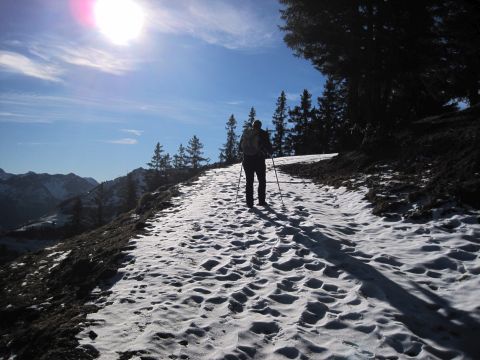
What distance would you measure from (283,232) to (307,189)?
20.3 ft

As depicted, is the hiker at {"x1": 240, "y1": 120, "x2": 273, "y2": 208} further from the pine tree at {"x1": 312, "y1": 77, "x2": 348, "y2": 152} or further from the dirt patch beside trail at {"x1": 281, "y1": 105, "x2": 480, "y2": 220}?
the pine tree at {"x1": 312, "y1": 77, "x2": 348, "y2": 152}

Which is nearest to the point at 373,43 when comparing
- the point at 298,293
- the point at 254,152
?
the point at 254,152

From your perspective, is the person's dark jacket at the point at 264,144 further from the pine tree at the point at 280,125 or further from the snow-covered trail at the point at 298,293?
the pine tree at the point at 280,125

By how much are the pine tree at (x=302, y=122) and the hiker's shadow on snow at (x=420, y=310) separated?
47.9m

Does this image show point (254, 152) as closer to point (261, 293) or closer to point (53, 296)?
point (261, 293)

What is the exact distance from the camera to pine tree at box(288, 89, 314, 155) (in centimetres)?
5472

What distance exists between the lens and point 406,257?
22.7 feet

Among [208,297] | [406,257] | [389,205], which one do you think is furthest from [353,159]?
[208,297]

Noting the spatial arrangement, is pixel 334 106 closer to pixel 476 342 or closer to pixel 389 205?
pixel 389 205

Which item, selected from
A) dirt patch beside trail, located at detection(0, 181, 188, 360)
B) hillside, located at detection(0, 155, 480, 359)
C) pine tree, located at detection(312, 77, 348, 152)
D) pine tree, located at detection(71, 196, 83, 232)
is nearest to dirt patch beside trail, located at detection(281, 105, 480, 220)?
hillside, located at detection(0, 155, 480, 359)

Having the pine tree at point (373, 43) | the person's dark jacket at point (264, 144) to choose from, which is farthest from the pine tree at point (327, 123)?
the person's dark jacket at point (264, 144)

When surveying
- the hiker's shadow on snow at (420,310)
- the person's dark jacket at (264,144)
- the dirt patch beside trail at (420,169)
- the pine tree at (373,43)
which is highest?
the pine tree at (373,43)

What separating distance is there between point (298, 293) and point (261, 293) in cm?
66

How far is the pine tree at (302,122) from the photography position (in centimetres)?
5472
